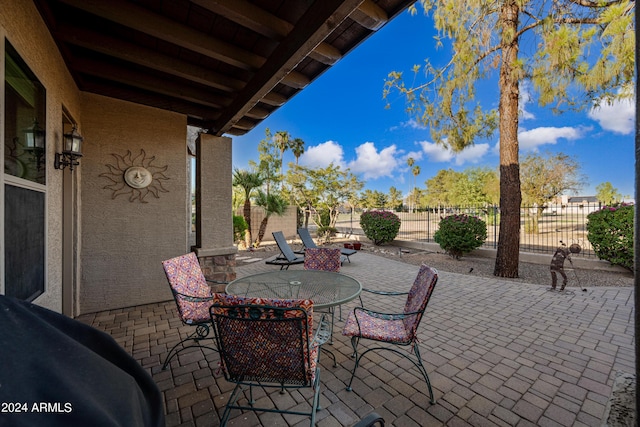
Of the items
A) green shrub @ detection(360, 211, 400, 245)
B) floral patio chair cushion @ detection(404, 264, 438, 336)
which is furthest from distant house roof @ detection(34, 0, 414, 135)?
green shrub @ detection(360, 211, 400, 245)

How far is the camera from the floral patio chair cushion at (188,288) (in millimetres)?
A: 2337

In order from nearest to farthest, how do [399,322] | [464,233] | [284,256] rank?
[399,322]
[284,256]
[464,233]

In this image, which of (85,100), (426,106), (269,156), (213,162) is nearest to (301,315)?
(213,162)

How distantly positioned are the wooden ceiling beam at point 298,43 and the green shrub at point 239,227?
22.4 feet

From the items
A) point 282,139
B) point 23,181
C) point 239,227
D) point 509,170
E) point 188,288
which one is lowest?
point 188,288

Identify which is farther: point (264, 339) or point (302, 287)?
point (302, 287)

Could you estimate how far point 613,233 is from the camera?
543cm

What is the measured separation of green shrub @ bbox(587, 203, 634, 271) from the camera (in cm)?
518

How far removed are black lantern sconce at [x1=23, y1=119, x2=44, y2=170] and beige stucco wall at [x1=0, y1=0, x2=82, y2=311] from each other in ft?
0.50

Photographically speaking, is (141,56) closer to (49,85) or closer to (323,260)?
(49,85)

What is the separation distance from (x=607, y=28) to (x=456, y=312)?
439 cm

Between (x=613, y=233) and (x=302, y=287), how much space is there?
6890 millimetres

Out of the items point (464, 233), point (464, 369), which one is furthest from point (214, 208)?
point (464, 233)

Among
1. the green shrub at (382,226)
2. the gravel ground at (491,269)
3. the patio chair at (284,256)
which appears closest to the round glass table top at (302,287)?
the patio chair at (284,256)
